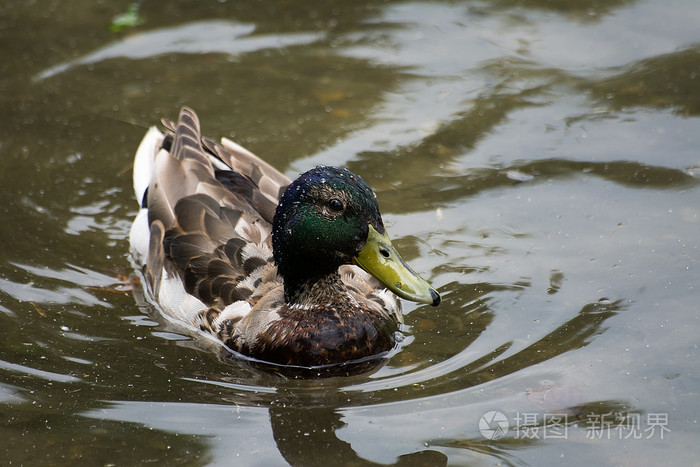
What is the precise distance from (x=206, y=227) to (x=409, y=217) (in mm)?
1808

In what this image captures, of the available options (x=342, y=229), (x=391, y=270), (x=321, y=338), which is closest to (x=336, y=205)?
(x=342, y=229)

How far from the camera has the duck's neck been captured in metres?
6.45

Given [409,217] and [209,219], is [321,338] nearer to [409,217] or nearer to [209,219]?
[209,219]

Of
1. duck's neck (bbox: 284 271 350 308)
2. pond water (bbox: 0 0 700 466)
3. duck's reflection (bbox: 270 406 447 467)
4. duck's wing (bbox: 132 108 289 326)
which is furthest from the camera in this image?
duck's wing (bbox: 132 108 289 326)

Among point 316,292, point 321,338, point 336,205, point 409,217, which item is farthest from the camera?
point 409,217

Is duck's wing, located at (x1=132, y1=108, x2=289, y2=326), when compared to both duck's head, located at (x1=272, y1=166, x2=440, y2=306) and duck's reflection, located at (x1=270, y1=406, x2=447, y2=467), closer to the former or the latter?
duck's head, located at (x1=272, y1=166, x2=440, y2=306)

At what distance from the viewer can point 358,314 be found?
6422 mm

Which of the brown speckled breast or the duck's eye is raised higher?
the duck's eye

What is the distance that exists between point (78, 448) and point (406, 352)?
2.21m

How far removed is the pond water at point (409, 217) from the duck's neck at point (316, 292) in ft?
1.76

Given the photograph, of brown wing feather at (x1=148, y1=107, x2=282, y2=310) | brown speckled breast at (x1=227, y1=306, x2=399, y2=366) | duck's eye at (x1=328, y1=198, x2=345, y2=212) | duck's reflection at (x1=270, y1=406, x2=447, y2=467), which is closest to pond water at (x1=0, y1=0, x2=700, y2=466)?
duck's reflection at (x1=270, y1=406, x2=447, y2=467)

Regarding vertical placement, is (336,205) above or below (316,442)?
above

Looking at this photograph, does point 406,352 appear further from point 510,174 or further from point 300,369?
point 510,174

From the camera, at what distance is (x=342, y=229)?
20.0 feet
